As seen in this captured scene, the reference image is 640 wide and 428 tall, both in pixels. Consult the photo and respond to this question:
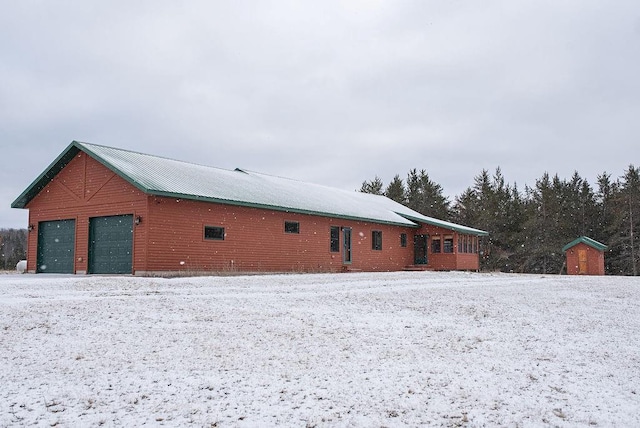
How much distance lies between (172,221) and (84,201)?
4.35m

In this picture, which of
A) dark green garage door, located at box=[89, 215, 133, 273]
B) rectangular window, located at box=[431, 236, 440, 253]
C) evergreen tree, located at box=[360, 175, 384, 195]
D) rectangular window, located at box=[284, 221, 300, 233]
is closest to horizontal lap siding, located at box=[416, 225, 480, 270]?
rectangular window, located at box=[431, 236, 440, 253]

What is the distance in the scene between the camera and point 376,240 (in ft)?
91.5

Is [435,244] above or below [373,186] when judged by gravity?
below

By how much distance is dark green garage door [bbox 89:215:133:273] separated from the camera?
18.0 metres

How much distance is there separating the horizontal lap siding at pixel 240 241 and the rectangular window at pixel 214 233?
0.15 m

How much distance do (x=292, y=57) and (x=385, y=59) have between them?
17.1ft

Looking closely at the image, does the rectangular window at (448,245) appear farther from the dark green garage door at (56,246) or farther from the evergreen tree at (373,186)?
the evergreen tree at (373,186)

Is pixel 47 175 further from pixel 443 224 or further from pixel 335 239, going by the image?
pixel 443 224

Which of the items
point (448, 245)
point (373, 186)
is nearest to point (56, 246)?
point (448, 245)

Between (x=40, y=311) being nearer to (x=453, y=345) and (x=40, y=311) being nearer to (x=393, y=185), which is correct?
(x=453, y=345)

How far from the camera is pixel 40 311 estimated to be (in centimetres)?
752

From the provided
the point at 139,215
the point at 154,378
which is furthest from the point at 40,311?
the point at 139,215

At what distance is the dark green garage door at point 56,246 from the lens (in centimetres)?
2002

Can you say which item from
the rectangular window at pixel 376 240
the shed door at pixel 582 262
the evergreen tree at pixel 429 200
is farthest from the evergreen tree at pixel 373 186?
the shed door at pixel 582 262
